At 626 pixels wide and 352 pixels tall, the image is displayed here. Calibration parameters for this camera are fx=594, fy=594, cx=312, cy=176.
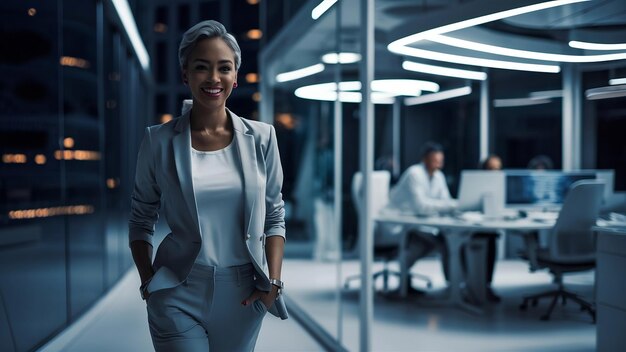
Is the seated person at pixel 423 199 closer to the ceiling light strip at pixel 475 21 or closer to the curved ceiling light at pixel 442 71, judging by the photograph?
the ceiling light strip at pixel 475 21

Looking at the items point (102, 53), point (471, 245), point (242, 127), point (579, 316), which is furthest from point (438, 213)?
point (242, 127)

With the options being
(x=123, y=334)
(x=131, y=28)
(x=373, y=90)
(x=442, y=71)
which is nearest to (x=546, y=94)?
(x=442, y=71)

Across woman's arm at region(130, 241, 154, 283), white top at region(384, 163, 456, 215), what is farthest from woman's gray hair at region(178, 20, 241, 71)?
white top at region(384, 163, 456, 215)

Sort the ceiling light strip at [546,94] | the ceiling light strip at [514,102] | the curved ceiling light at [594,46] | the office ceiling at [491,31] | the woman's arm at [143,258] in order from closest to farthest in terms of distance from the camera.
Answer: the woman's arm at [143,258] < the curved ceiling light at [594,46] < the office ceiling at [491,31] < the ceiling light strip at [546,94] < the ceiling light strip at [514,102]

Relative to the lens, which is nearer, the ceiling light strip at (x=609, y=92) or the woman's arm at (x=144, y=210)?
the woman's arm at (x=144, y=210)

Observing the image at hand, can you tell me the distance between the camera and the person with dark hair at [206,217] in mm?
1642

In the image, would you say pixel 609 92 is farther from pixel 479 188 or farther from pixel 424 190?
pixel 424 190

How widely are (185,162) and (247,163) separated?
173mm

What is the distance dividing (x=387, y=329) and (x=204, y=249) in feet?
12.5

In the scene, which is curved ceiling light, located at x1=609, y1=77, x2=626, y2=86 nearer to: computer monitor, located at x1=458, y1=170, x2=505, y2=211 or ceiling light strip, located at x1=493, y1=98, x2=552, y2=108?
computer monitor, located at x1=458, y1=170, x2=505, y2=211

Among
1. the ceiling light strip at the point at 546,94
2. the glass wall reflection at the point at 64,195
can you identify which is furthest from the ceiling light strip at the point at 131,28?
the ceiling light strip at the point at 546,94

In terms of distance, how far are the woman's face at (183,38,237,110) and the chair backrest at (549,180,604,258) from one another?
14.7 ft

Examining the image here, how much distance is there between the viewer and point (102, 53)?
636 cm

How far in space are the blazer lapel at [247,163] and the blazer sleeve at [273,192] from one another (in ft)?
0.29
